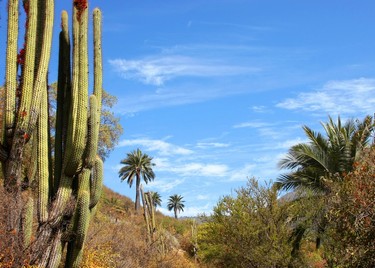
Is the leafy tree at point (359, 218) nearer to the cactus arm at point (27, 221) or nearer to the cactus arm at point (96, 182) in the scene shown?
the cactus arm at point (96, 182)

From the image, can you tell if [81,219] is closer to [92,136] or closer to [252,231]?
[92,136]

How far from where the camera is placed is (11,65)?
38.1ft

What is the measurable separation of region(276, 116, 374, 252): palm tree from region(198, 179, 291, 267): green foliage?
810 millimetres

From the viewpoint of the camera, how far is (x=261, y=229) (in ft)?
65.7

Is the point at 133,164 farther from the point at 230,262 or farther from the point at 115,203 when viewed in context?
the point at 230,262

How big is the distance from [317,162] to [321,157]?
28 centimetres

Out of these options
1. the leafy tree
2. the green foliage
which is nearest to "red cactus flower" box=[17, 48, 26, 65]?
the leafy tree

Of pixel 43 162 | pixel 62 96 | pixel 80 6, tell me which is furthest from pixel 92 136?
pixel 80 6

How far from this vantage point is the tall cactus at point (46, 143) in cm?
1133

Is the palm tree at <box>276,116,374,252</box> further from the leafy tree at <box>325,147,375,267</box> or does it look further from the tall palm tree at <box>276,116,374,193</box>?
the leafy tree at <box>325,147,375,267</box>

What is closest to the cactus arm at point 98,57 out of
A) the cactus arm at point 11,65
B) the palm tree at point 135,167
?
the cactus arm at point 11,65

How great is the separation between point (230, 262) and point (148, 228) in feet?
16.6

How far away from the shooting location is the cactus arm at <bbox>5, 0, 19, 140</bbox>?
11297 mm

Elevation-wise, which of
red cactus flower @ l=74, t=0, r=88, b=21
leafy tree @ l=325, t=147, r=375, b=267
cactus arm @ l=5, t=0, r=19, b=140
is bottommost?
leafy tree @ l=325, t=147, r=375, b=267
